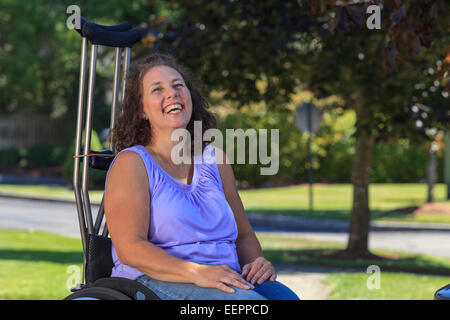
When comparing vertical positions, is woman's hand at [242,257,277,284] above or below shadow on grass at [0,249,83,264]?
above

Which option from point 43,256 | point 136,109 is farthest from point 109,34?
point 43,256

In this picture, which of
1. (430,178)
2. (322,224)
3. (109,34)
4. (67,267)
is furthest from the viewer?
(430,178)

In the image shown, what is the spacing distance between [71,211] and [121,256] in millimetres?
16499

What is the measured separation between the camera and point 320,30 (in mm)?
8344

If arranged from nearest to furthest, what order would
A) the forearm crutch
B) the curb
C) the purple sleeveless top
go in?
the purple sleeveless top → the forearm crutch → the curb

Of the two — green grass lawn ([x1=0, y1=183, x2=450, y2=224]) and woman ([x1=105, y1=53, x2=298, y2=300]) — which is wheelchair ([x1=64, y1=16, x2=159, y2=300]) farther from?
green grass lawn ([x1=0, y1=183, x2=450, y2=224])

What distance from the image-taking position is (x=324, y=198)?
23922 millimetres

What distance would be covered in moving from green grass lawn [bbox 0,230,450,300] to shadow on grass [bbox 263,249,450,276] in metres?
0.01

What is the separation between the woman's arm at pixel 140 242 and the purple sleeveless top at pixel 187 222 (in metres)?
0.06

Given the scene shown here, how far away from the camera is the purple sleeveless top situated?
9.64 ft

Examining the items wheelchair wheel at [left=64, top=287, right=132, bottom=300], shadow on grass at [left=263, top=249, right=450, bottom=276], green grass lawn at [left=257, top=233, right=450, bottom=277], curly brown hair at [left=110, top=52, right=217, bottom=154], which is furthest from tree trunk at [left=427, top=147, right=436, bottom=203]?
wheelchair wheel at [left=64, top=287, right=132, bottom=300]

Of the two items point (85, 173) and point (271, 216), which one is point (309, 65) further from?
point (271, 216)

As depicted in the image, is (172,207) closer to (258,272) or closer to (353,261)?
(258,272)

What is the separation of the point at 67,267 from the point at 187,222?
660cm
